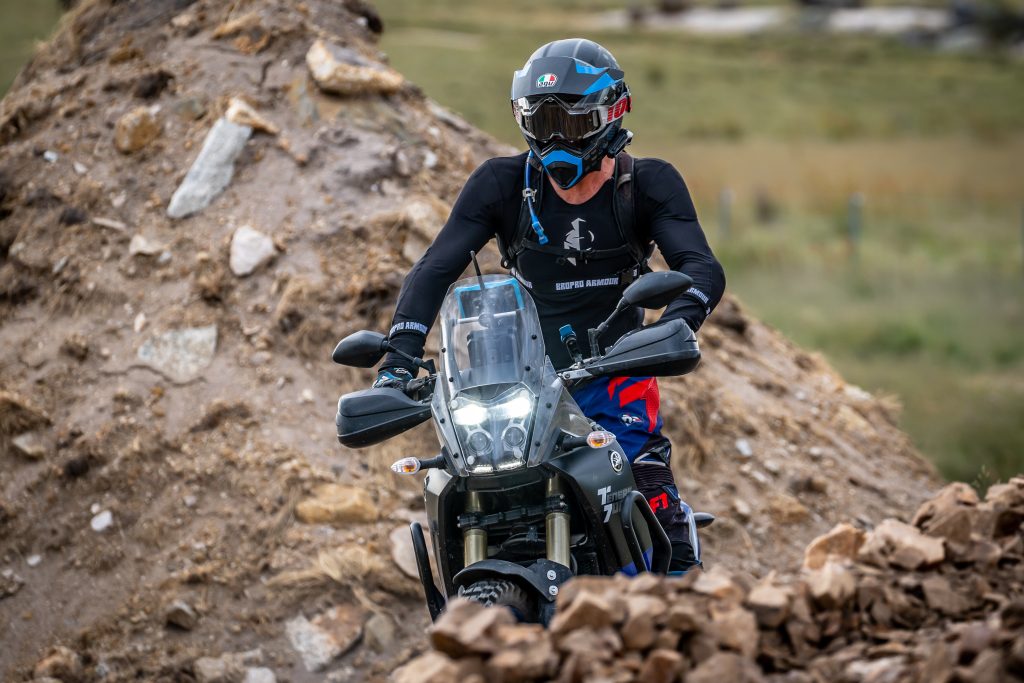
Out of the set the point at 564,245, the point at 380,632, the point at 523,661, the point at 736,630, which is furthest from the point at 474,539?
the point at 380,632

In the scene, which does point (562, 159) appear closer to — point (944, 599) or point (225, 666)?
point (944, 599)

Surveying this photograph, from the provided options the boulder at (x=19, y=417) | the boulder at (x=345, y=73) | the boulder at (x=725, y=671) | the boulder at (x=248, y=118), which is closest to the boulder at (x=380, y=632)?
the boulder at (x=19, y=417)

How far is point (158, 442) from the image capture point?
702 centimetres

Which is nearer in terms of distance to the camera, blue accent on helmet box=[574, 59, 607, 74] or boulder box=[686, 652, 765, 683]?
boulder box=[686, 652, 765, 683]

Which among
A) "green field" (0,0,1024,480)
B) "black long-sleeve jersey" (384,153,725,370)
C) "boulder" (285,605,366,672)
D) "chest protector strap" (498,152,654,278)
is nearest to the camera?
"black long-sleeve jersey" (384,153,725,370)

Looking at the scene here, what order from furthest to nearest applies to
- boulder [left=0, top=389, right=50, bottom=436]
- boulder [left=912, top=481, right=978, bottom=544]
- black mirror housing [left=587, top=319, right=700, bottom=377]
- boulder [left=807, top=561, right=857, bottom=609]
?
1. boulder [left=0, top=389, right=50, bottom=436]
2. boulder [left=912, top=481, right=978, bottom=544]
3. black mirror housing [left=587, top=319, right=700, bottom=377]
4. boulder [left=807, top=561, right=857, bottom=609]

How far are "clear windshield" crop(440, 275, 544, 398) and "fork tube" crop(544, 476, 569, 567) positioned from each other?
1.41ft

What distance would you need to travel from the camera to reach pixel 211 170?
837cm

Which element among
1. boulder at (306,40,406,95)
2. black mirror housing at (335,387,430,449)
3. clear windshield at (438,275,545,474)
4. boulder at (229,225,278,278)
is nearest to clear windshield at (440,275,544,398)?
clear windshield at (438,275,545,474)

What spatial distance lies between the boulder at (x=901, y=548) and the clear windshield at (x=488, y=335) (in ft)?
4.61

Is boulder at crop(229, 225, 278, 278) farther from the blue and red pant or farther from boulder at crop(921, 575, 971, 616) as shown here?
boulder at crop(921, 575, 971, 616)

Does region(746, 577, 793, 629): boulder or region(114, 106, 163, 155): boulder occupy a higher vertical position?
region(114, 106, 163, 155): boulder

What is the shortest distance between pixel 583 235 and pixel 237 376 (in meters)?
3.26

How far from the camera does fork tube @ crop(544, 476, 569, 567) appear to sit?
403cm
